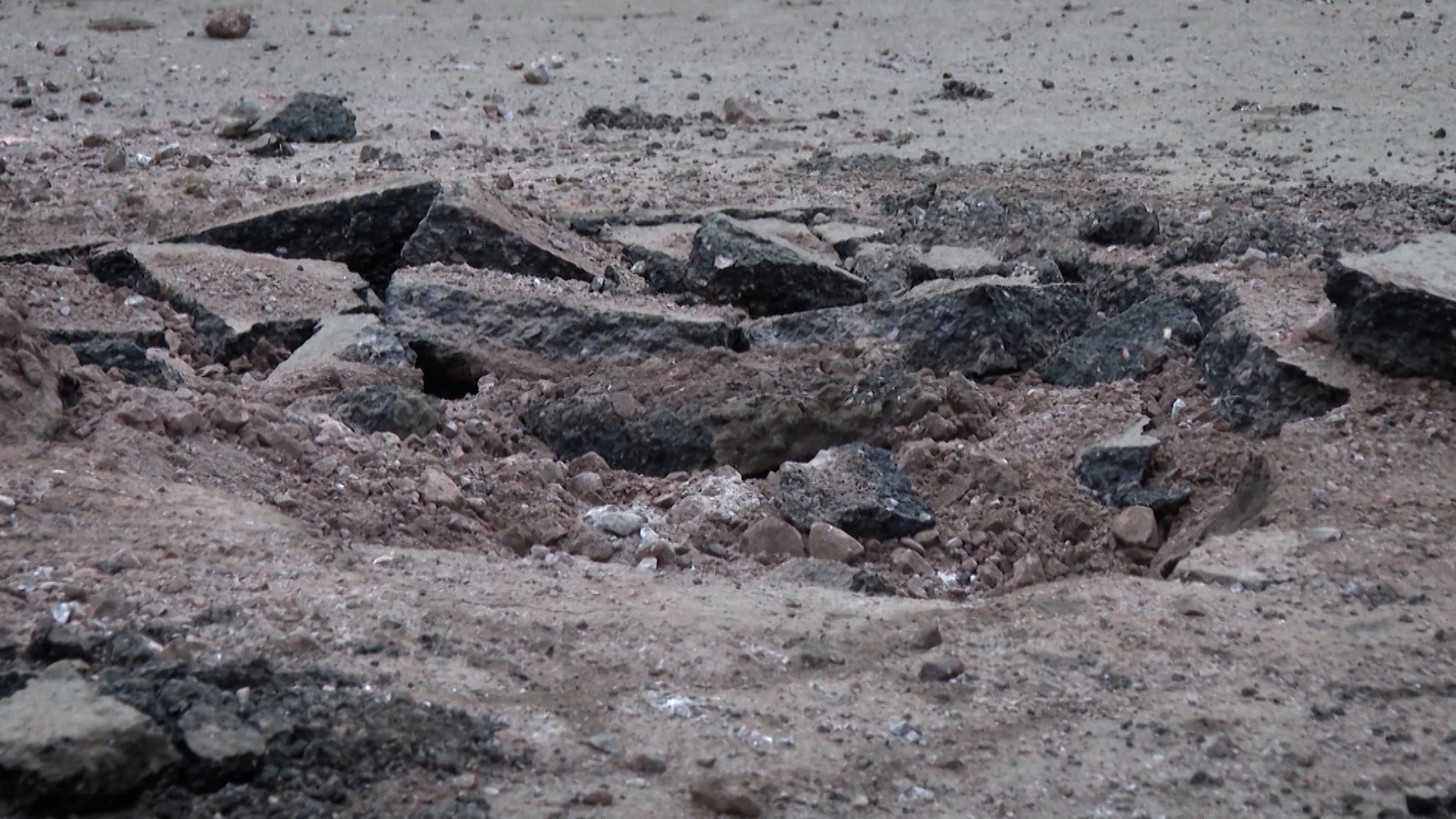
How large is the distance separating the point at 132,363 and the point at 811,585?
193 centimetres

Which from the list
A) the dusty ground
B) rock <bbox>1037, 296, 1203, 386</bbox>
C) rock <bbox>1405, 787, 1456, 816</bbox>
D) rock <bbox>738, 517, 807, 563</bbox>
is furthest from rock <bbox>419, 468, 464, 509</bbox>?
rock <bbox>1405, 787, 1456, 816</bbox>

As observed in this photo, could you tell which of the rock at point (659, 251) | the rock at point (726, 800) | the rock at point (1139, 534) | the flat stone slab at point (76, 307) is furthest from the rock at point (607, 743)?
the rock at point (659, 251)

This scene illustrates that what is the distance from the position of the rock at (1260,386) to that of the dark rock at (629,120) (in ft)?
12.0

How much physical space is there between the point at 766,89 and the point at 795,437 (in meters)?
4.49

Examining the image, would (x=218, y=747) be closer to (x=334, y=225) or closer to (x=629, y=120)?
(x=334, y=225)

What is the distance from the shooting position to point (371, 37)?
9.01 metres

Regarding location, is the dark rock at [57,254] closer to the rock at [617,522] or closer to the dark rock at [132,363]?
the dark rock at [132,363]

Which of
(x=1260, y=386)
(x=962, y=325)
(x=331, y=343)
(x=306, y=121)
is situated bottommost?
(x=331, y=343)

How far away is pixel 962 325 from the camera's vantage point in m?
4.32

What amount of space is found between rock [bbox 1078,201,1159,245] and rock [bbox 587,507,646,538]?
7.22 feet

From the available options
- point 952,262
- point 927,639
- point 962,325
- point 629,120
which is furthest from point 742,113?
point 927,639

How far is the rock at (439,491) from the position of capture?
3217 mm

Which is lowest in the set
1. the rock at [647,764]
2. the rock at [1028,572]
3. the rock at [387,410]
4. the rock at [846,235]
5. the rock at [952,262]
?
the rock at [387,410]

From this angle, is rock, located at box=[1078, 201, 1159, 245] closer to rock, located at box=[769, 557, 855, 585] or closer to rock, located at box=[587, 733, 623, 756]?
rock, located at box=[769, 557, 855, 585]
